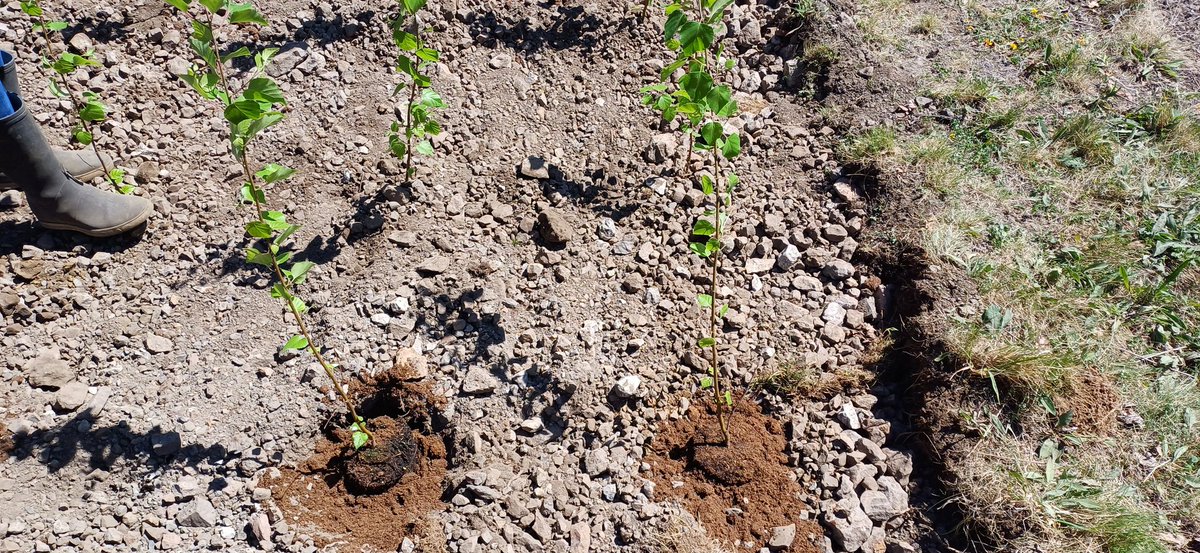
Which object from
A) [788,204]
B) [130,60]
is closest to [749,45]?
[788,204]

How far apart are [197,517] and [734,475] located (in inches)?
70.4

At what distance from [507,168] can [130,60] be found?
1.86 metres

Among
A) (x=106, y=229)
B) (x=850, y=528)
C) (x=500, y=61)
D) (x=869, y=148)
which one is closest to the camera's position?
(x=850, y=528)

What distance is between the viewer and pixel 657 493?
2604 mm

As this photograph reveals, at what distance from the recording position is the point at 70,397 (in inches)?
103

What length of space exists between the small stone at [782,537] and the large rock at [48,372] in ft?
8.24

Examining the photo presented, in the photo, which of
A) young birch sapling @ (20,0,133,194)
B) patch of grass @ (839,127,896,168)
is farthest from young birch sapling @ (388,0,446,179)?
patch of grass @ (839,127,896,168)

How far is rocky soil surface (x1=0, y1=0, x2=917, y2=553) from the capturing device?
8.31 feet

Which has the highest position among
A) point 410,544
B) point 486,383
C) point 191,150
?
point 191,150

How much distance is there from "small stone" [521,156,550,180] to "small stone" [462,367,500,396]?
0.98 meters

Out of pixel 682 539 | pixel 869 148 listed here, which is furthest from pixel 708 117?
pixel 682 539

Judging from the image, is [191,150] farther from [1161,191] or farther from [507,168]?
[1161,191]

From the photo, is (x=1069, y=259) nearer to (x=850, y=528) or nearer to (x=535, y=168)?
(x=850, y=528)

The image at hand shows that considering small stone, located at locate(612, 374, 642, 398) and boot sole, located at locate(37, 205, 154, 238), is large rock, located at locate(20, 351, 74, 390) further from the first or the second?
small stone, located at locate(612, 374, 642, 398)
